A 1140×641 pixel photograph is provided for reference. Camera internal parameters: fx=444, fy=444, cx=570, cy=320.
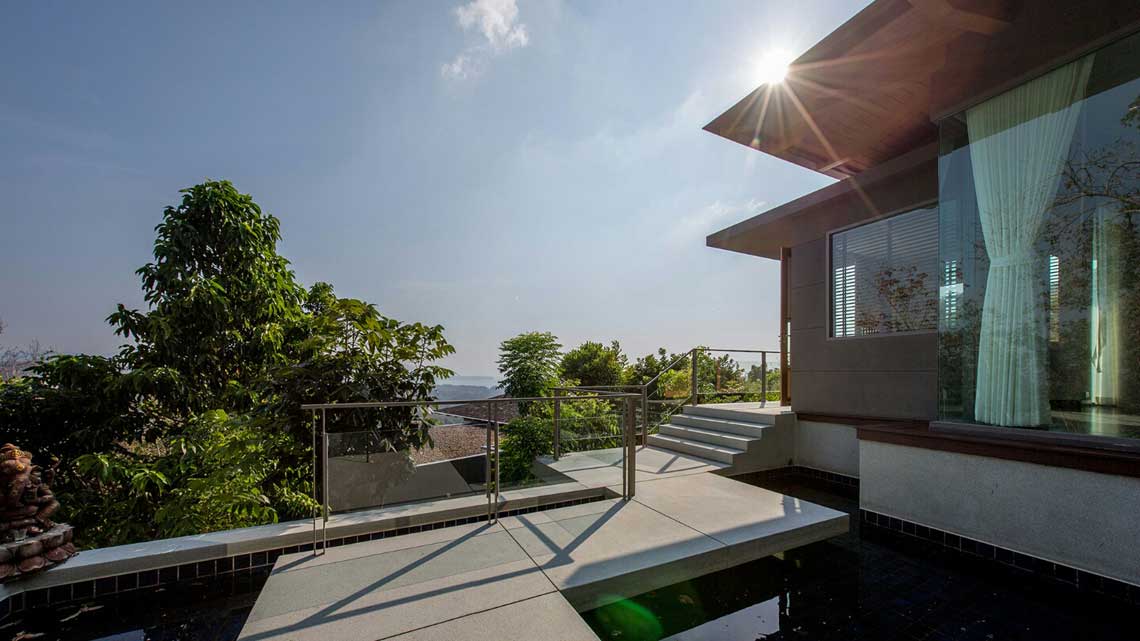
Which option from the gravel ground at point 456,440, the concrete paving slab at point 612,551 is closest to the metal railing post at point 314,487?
the gravel ground at point 456,440

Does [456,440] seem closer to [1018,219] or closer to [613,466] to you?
[613,466]

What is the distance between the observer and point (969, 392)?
11.8 ft

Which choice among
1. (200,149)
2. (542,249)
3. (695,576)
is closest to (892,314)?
(695,576)

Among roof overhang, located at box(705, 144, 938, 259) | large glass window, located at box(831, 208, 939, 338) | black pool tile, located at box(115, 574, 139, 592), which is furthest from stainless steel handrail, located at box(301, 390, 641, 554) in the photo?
roof overhang, located at box(705, 144, 938, 259)

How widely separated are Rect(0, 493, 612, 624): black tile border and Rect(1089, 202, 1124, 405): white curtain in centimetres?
485

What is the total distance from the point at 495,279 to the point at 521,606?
37.2ft

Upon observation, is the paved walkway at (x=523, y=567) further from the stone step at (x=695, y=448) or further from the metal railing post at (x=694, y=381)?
the metal railing post at (x=694, y=381)

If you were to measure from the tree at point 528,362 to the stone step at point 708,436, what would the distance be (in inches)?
107

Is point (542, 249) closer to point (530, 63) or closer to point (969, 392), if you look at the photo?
point (530, 63)

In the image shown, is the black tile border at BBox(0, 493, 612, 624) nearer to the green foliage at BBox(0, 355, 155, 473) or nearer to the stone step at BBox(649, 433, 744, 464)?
the green foliage at BBox(0, 355, 155, 473)

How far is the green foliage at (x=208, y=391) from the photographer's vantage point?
3.53m

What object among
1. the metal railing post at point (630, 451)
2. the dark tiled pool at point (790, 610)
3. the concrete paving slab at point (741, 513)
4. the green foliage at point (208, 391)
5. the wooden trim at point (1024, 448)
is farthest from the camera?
the metal railing post at point (630, 451)

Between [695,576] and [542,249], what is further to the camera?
[542,249]

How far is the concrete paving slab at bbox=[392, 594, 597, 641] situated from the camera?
6.41 feet
